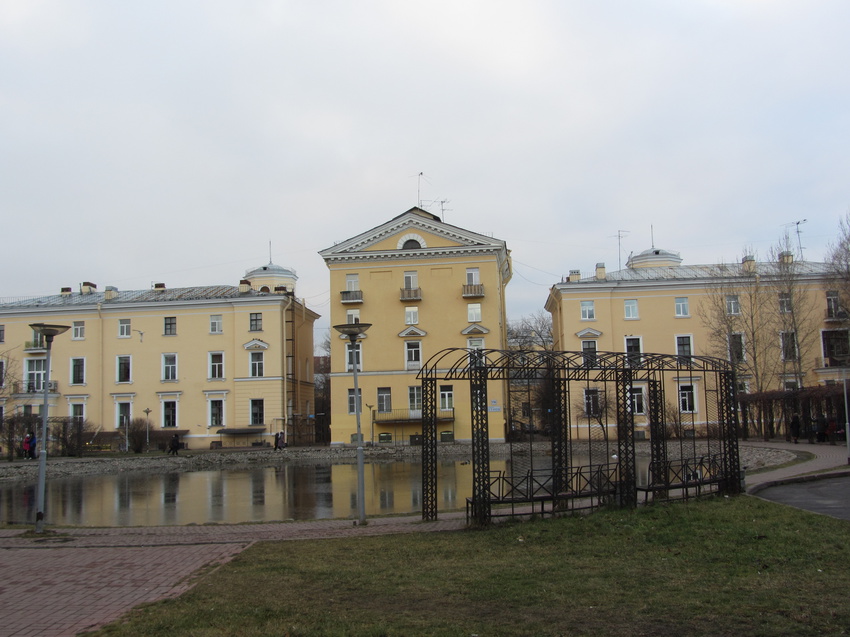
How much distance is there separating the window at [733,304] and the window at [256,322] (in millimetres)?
33283

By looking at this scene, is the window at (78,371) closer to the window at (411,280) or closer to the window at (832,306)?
the window at (411,280)

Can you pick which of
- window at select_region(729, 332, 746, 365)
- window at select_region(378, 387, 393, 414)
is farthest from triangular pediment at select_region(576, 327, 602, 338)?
window at select_region(378, 387, 393, 414)

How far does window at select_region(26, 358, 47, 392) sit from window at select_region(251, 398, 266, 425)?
16.3m

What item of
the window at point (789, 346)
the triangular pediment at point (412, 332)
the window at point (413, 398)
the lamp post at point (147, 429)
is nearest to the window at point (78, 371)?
the lamp post at point (147, 429)

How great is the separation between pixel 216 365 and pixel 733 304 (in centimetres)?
3735

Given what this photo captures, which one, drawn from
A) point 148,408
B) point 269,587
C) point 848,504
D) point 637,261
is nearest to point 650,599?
point 269,587

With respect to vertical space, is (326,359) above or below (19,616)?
above

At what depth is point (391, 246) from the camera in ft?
172

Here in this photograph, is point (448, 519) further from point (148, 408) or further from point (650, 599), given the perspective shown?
point (148, 408)

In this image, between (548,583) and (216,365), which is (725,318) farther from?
(548,583)

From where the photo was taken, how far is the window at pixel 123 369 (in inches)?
2141

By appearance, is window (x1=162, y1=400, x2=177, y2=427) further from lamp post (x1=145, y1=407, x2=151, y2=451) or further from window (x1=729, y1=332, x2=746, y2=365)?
window (x1=729, y1=332, x2=746, y2=365)

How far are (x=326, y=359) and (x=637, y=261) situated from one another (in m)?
50.2

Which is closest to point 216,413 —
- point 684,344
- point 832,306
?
point 684,344
